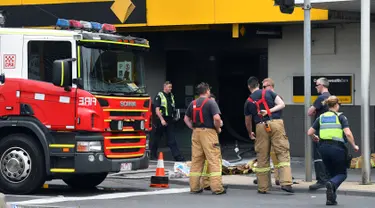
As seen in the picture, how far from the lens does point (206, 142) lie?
1416 cm

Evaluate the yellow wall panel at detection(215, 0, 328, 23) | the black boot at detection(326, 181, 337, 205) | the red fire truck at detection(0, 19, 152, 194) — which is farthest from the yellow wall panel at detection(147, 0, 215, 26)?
the black boot at detection(326, 181, 337, 205)

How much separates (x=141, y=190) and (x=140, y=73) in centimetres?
217

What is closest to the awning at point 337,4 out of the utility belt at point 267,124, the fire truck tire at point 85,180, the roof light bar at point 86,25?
the utility belt at point 267,124

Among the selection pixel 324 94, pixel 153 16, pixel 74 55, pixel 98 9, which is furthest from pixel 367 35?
pixel 98 9

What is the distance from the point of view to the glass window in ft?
44.9

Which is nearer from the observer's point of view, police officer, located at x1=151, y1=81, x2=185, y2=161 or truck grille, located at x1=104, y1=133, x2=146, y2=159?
truck grille, located at x1=104, y1=133, x2=146, y2=159

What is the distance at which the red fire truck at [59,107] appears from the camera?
13516 mm

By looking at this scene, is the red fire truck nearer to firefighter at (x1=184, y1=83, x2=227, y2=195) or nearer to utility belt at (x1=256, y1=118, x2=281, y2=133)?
firefighter at (x1=184, y1=83, x2=227, y2=195)

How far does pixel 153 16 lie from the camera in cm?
1983

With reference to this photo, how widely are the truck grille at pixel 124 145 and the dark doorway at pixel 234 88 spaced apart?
29.1 ft

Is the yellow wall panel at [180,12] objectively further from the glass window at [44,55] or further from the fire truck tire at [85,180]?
the glass window at [44,55]

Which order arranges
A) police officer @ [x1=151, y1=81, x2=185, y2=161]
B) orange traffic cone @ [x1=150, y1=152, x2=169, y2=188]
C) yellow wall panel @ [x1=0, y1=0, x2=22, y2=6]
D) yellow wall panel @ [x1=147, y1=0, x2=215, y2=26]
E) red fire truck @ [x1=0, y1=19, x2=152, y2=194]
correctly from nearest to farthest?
red fire truck @ [x1=0, y1=19, x2=152, y2=194] → orange traffic cone @ [x1=150, y1=152, x2=169, y2=188] → yellow wall panel @ [x1=147, y1=0, x2=215, y2=26] → police officer @ [x1=151, y1=81, x2=185, y2=161] → yellow wall panel @ [x1=0, y1=0, x2=22, y2=6]

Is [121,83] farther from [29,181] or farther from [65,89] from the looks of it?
[29,181]

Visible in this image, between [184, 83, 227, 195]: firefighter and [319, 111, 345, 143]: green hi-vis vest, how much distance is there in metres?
2.05
